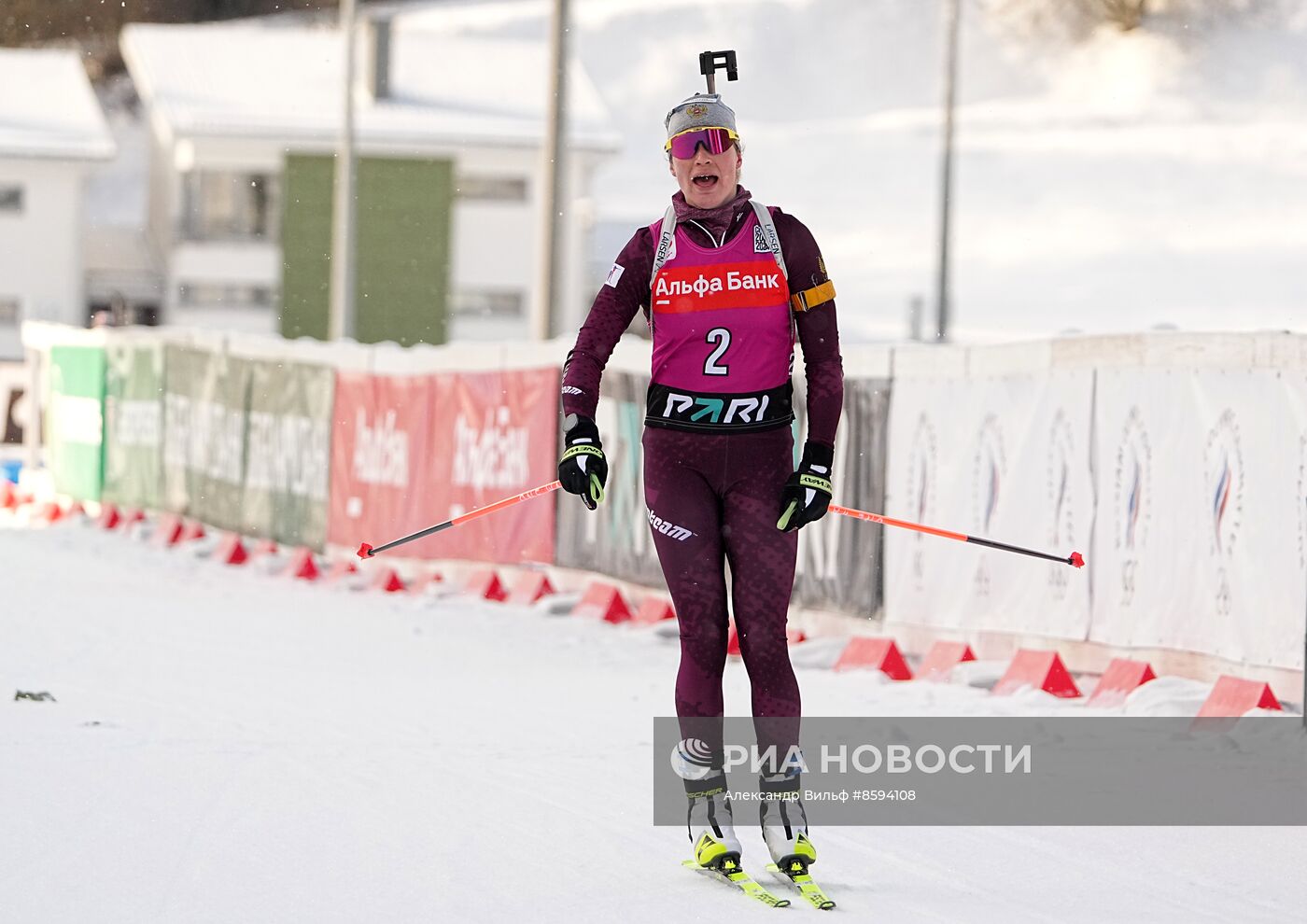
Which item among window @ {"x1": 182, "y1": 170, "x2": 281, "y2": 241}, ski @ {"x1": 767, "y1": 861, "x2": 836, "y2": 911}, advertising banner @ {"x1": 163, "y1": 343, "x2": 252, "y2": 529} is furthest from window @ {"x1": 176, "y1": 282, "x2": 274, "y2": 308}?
ski @ {"x1": 767, "y1": 861, "x2": 836, "y2": 911}

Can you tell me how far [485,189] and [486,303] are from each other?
2.75 m

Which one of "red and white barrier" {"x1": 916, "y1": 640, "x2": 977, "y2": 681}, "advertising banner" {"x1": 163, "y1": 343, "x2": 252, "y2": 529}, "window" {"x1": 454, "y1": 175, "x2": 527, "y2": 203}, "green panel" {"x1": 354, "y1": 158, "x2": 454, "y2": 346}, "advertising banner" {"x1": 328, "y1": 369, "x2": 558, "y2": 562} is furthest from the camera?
"window" {"x1": 454, "y1": 175, "x2": 527, "y2": 203}

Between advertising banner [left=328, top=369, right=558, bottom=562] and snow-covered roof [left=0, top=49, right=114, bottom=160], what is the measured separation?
34863 mm

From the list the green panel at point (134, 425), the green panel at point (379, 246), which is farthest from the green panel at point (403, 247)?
the green panel at point (134, 425)

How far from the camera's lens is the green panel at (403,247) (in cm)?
5056

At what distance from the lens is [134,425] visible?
21109 millimetres

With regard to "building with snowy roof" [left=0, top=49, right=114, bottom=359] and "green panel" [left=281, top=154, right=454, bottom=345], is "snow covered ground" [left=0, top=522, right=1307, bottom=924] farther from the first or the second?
"building with snowy roof" [left=0, top=49, right=114, bottom=359]

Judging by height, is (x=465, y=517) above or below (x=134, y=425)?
above

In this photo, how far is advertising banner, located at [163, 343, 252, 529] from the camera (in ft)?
62.3

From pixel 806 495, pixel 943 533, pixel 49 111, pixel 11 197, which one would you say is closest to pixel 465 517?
pixel 806 495

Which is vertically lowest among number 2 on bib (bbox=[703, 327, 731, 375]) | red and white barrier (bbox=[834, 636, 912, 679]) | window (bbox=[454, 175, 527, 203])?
red and white barrier (bbox=[834, 636, 912, 679])

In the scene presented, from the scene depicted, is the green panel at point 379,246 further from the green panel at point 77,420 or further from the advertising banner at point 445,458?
the advertising banner at point 445,458

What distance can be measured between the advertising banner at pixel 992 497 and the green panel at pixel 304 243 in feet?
130

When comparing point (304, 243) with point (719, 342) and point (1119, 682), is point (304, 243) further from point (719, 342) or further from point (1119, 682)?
point (719, 342)
